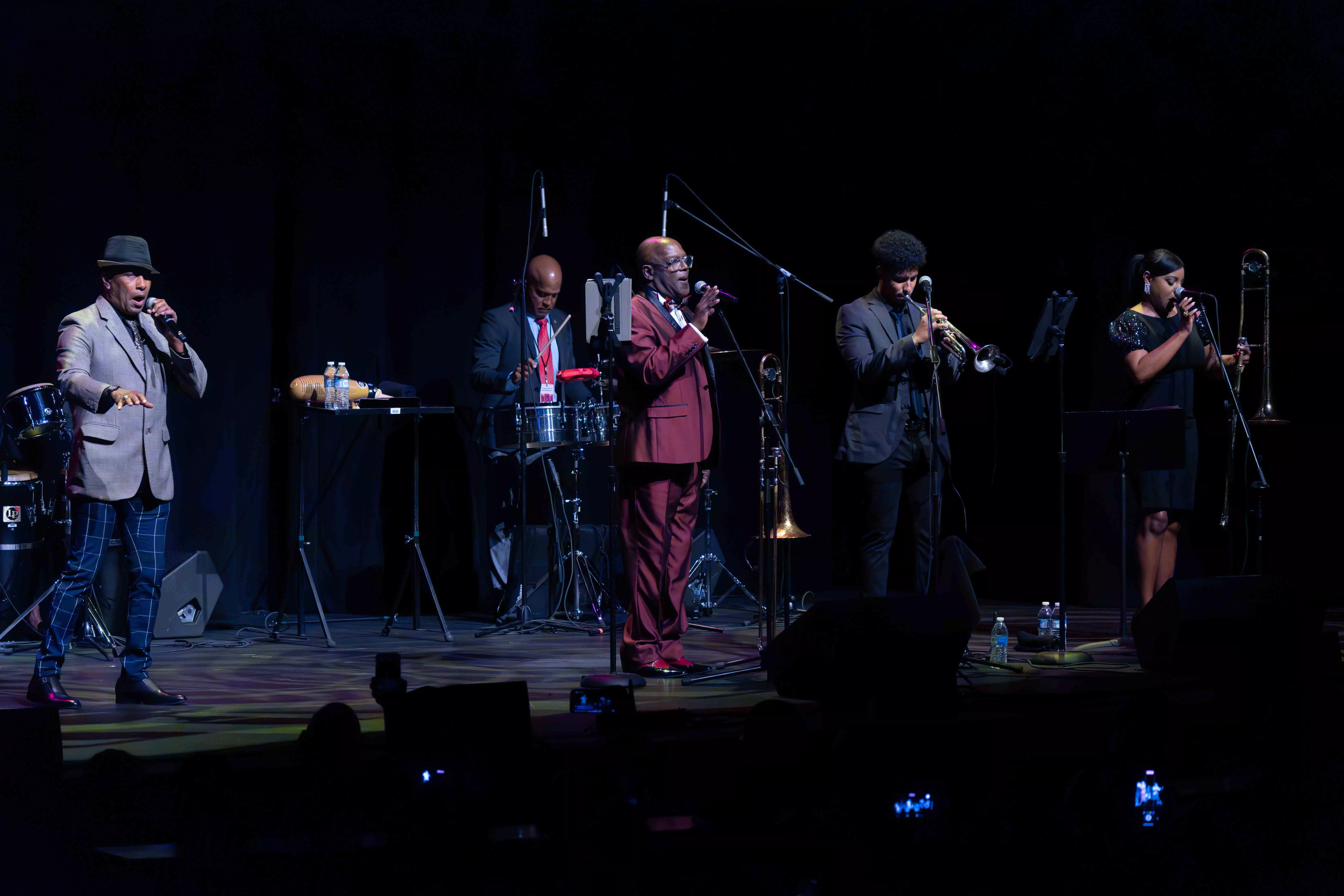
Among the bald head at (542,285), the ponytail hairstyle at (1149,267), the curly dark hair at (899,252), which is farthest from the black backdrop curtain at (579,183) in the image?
the curly dark hair at (899,252)

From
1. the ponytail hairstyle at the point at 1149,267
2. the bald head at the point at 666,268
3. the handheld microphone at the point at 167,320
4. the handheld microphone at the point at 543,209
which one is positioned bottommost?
the handheld microphone at the point at 167,320

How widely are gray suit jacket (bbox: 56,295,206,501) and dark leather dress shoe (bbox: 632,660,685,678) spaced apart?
182cm

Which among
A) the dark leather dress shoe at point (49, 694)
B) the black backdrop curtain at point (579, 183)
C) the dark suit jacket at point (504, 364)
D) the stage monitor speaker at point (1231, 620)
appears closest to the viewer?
the stage monitor speaker at point (1231, 620)

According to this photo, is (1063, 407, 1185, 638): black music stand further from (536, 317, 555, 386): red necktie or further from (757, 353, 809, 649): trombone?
(536, 317, 555, 386): red necktie

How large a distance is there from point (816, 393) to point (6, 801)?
6280 millimetres

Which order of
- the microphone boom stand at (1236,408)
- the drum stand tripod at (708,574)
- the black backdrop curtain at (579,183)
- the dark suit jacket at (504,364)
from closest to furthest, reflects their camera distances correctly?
the microphone boom stand at (1236,408)
the black backdrop curtain at (579,183)
the dark suit jacket at (504,364)
the drum stand tripod at (708,574)

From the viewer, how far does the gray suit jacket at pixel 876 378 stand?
16.7 feet

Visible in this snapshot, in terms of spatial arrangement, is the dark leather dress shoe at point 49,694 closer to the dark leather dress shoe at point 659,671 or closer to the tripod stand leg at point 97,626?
the tripod stand leg at point 97,626

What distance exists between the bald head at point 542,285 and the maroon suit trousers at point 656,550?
2.40 meters

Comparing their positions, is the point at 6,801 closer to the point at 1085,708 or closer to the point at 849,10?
the point at 1085,708

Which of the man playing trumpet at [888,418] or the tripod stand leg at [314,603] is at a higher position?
the man playing trumpet at [888,418]

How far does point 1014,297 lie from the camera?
8.09 m

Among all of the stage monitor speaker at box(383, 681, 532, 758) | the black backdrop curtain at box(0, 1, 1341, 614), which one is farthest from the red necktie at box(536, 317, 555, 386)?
the stage monitor speaker at box(383, 681, 532, 758)

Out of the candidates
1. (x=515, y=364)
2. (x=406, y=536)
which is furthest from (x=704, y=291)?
(x=406, y=536)
